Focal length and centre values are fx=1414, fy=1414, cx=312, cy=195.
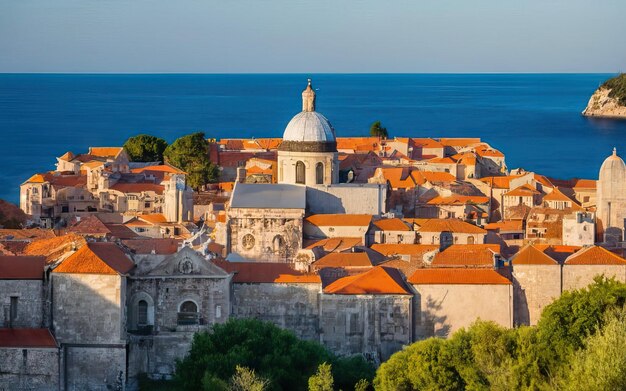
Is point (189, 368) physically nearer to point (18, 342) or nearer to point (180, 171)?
point (18, 342)

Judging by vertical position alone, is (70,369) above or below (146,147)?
below

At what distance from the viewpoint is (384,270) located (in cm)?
3950

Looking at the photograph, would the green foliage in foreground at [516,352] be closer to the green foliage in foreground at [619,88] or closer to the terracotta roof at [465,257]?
the terracotta roof at [465,257]

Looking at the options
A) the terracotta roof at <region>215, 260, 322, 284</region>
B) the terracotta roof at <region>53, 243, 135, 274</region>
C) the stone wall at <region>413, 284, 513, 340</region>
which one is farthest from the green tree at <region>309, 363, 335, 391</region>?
the stone wall at <region>413, 284, 513, 340</region>

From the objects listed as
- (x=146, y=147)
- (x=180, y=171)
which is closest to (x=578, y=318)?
(x=180, y=171)

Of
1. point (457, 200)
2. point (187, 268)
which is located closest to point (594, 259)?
point (187, 268)

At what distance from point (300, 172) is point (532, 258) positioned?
37.9 feet

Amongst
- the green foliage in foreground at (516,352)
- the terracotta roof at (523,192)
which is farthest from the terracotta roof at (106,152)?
the green foliage in foreground at (516,352)

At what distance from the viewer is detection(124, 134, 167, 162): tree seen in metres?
80.6

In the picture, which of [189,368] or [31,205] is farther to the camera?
[31,205]

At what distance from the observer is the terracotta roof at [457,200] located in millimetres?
60344

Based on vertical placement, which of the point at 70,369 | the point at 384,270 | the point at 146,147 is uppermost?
the point at 146,147

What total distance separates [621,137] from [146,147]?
66.0 m

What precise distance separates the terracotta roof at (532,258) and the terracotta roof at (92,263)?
11.4m
